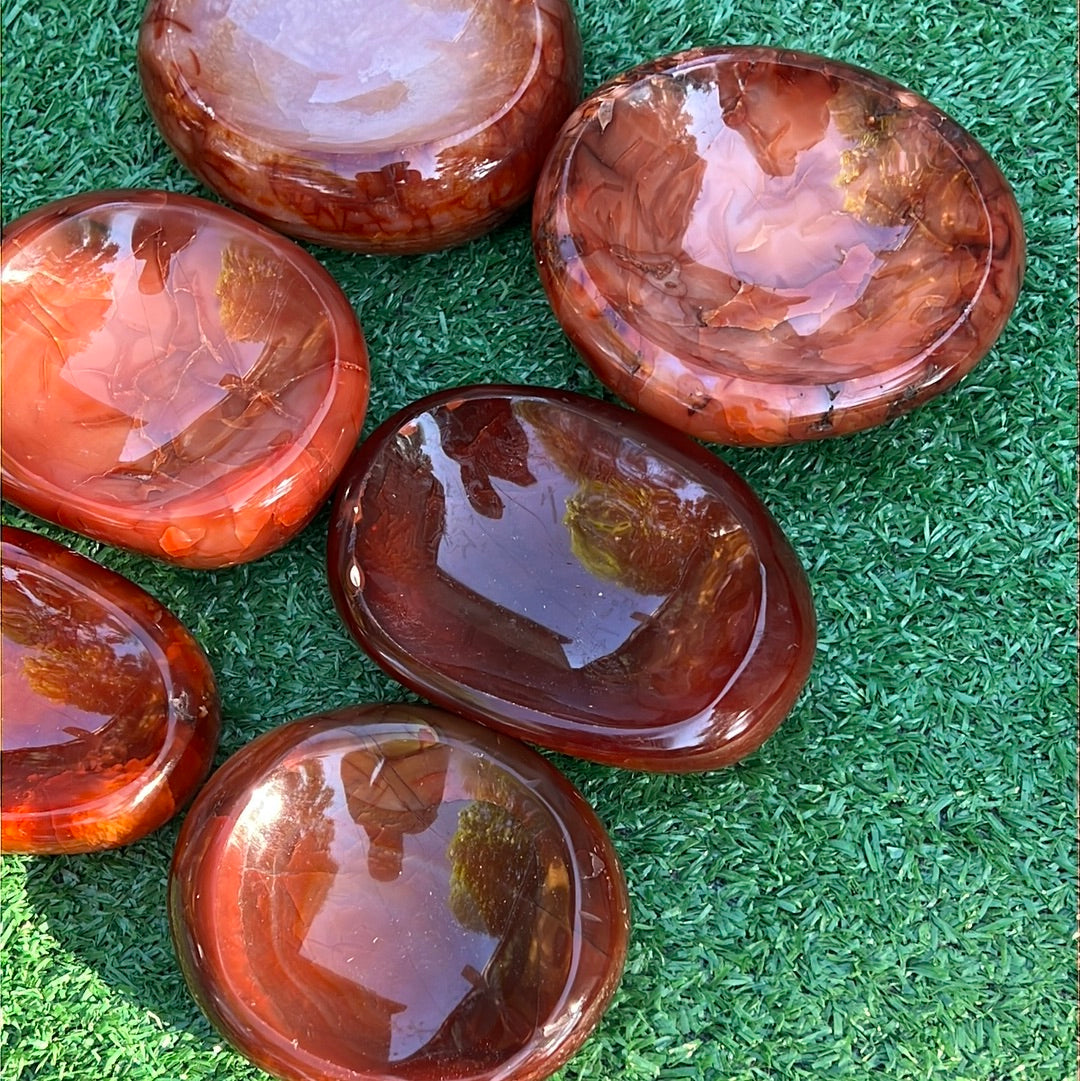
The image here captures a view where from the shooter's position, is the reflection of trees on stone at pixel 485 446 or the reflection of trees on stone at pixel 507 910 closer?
the reflection of trees on stone at pixel 507 910

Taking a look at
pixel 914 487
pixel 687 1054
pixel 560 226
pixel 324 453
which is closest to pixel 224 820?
pixel 324 453

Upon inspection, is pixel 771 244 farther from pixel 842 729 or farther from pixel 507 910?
pixel 507 910

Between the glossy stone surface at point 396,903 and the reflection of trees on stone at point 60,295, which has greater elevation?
the reflection of trees on stone at point 60,295

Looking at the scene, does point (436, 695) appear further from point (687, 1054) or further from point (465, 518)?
point (687, 1054)

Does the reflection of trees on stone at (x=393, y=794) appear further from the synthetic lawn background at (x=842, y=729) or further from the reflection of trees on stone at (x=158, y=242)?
the reflection of trees on stone at (x=158, y=242)

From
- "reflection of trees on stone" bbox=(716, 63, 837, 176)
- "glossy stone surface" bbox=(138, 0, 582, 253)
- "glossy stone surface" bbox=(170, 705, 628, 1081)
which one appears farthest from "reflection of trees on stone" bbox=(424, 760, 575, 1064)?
"reflection of trees on stone" bbox=(716, 63, 837, 176)

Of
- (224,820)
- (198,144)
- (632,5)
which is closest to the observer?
→ (224,820)

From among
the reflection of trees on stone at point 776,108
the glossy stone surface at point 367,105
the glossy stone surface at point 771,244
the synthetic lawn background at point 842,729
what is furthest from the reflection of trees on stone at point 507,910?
the reflection of trees on stone at point 776,108
